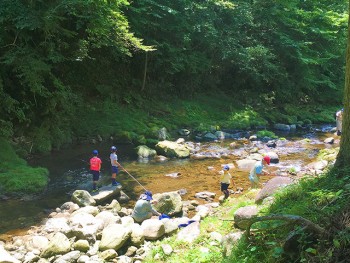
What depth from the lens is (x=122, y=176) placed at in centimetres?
1369

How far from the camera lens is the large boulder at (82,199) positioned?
10.4m

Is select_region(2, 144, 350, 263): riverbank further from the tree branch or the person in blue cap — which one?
the person in blue cap

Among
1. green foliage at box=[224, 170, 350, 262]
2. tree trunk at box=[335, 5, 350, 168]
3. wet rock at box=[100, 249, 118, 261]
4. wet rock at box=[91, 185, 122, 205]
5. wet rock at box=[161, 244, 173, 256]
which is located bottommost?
wet rock at box=[91, 185, 122, 205]

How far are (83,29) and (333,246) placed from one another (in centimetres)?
1547

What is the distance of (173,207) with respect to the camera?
986cm

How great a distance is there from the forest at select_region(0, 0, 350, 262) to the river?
68cm

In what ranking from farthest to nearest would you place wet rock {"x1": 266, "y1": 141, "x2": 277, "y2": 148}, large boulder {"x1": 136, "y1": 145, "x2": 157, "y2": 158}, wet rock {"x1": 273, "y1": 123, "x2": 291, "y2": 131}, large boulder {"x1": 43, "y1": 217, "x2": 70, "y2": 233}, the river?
wet rock {"x1": 273, "y1": 123, "x2": 291, "y2": 131} < wet rock {"x1": 266, "y1": 141, "x2": 277, "y2": 148} < large boulder {"x1": 136, "y1": 145, "x2": 157, "y2": 158} < the river < large boulder {"x1": 43, "y1": 217, "x2": 70, "y2": 233}

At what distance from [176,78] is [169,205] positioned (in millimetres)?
17287

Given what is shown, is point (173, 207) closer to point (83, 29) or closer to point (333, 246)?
point (333, 246)

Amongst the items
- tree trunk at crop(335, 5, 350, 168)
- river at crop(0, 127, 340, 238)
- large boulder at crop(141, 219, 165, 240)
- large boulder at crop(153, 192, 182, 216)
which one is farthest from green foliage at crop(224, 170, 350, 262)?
river at crop(0, 127, 340, 238)

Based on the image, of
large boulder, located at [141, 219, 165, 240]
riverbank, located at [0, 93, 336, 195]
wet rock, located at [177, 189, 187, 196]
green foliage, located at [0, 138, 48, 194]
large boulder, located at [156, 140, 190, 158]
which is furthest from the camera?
large boulder, located at [156, 140, 190, 158]

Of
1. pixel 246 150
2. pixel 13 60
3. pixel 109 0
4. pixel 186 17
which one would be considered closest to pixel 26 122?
pixel 13 60

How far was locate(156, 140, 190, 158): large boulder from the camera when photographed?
16.6m

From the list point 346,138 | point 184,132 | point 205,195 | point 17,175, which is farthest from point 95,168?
point 184,132
